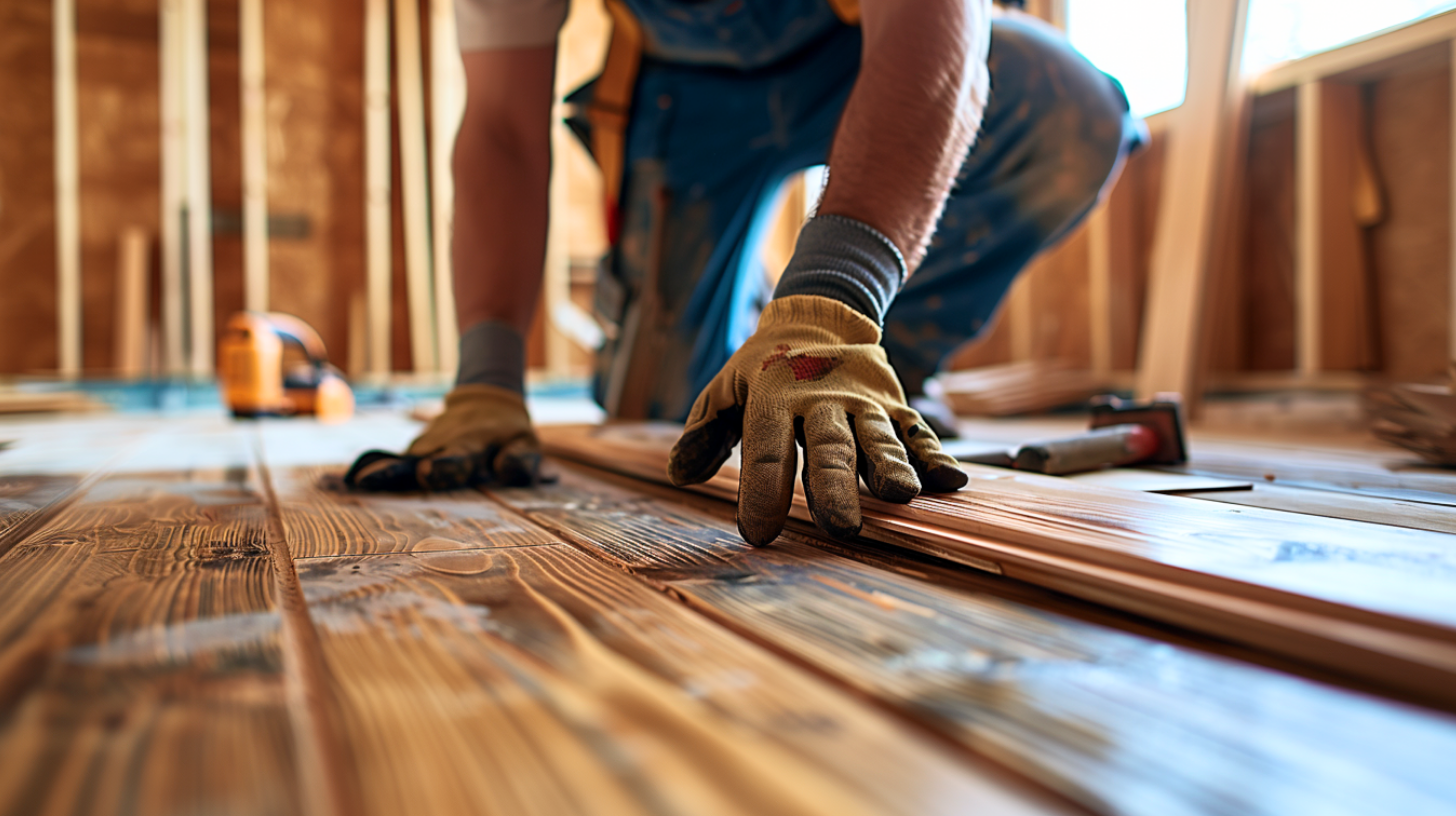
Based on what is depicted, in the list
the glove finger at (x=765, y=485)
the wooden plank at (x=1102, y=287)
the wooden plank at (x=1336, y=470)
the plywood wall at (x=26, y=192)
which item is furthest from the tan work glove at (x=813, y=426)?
the plywood wall at (x=26, y=192)

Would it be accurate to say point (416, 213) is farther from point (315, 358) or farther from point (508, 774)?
point (508, 774)

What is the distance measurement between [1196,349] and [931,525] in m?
2.09

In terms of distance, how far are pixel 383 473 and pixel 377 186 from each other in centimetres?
486

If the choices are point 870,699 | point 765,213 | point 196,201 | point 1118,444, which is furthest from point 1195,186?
point 196,201

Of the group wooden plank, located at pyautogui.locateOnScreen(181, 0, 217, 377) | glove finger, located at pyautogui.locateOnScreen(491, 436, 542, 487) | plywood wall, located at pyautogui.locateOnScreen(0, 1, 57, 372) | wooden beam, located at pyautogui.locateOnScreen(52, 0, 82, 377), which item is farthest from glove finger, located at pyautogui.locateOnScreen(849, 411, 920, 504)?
plywood wall, located at pyautogui.locateOnScreen(0, 1, 57, 372)

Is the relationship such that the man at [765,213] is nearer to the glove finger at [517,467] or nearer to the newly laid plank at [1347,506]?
the glove finger at [517,467]

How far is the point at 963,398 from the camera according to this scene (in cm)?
293

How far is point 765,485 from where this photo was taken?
736 millimetres

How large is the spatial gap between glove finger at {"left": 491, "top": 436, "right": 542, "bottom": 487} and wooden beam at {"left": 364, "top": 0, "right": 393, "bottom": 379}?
4.52m

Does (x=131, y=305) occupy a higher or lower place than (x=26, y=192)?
lower

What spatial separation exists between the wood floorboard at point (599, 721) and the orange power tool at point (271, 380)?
2.95 metres

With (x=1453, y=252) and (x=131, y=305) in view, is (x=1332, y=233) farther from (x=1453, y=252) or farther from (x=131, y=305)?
(x=131, y=305)

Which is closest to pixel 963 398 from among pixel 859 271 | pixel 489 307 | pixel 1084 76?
pixel 1084 76

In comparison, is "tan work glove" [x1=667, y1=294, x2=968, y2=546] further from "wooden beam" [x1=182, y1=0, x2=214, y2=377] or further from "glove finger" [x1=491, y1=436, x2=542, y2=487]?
"wooden beam" [x1=182, y1=0, x2=214, y2=377]
